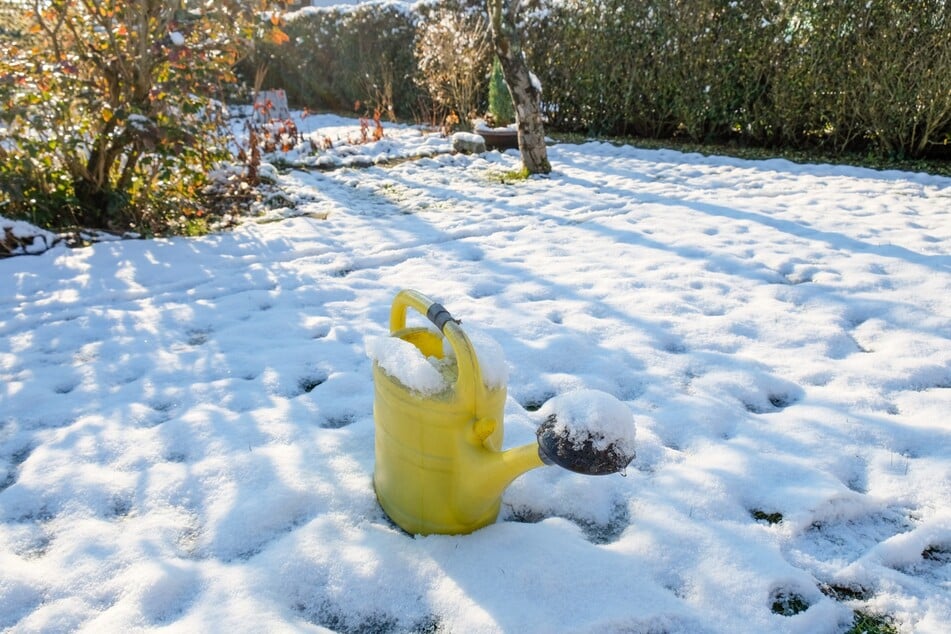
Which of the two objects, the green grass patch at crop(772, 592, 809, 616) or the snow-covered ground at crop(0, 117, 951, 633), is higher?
the snow-covered ground at crop(0, 117, 951, 633)

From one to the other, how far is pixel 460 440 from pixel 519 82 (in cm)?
481

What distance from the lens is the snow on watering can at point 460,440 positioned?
1.12 m

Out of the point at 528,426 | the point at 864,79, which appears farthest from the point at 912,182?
the point at 528,426

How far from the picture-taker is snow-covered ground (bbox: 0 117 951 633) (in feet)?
4.38

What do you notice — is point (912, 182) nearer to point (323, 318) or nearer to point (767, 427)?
point (767, 427)

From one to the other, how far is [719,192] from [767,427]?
3.40 metres

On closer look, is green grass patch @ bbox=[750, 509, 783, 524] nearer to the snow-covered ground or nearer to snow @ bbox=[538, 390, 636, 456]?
the snow-covered ground

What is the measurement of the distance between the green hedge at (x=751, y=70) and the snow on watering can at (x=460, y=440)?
611 cm

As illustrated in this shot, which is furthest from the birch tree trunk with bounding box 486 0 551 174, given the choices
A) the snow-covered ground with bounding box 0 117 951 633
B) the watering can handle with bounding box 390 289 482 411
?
the watering can handle with bounding box 390 289 482 411

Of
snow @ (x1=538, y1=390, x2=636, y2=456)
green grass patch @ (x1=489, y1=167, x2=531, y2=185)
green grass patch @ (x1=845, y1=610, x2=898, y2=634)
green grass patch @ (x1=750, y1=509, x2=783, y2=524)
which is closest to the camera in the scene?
snow @ (x1=538, y1=390, x2=636, y2=456)

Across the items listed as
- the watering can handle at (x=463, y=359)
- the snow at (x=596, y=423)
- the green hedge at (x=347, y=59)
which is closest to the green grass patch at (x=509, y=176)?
the green hedge at (x=347, y=59)

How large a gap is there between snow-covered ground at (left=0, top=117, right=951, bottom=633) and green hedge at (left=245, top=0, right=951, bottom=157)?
88.0 inches

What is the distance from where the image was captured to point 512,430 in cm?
194

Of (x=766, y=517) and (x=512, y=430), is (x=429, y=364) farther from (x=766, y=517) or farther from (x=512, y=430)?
(x=766, y=517)
